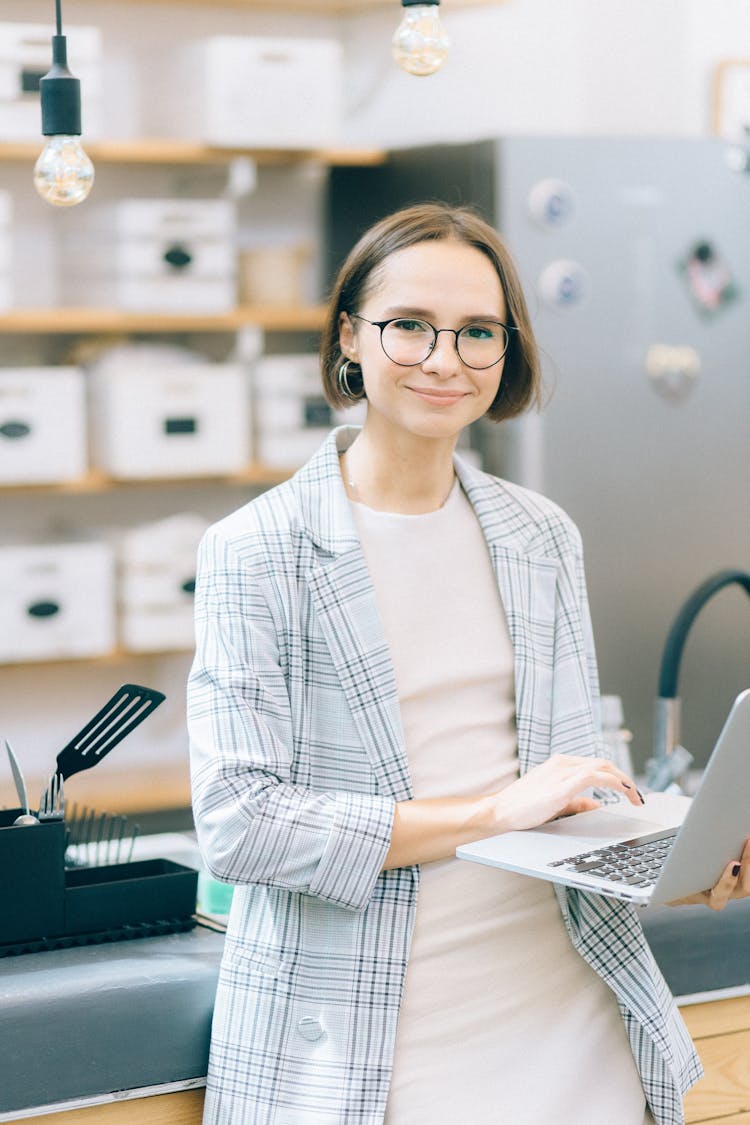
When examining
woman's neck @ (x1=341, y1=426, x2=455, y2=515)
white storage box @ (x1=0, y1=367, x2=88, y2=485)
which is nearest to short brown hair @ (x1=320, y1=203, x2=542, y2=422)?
woman's neck @ (x1=341, y1=426, x2=455, y2=515)

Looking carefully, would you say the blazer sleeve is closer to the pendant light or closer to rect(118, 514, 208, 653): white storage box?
the pendant light

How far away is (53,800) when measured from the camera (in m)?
1.56

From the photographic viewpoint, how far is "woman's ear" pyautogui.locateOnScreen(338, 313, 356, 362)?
154 centimetres

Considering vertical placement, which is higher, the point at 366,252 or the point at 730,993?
the point at 366,252

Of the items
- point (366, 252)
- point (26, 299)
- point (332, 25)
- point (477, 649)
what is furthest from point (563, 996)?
point (332, 25)

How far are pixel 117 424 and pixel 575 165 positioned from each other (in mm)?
1205

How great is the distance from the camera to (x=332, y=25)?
4.29m

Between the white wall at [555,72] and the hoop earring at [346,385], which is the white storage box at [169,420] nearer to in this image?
the white wall at [555,72]

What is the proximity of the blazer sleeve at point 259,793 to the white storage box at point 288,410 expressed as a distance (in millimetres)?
2488

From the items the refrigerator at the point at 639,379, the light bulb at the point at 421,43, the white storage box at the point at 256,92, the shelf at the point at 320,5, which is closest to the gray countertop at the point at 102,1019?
the light bulb at the point at 421,43

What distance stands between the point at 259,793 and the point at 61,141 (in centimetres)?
70

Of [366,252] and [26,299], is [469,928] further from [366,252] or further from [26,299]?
[26,299]

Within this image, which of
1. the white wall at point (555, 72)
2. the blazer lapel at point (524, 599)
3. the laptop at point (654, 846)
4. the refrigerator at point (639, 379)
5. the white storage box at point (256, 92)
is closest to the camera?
the laptop at point (654, 846)

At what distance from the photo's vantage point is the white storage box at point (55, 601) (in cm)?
362
